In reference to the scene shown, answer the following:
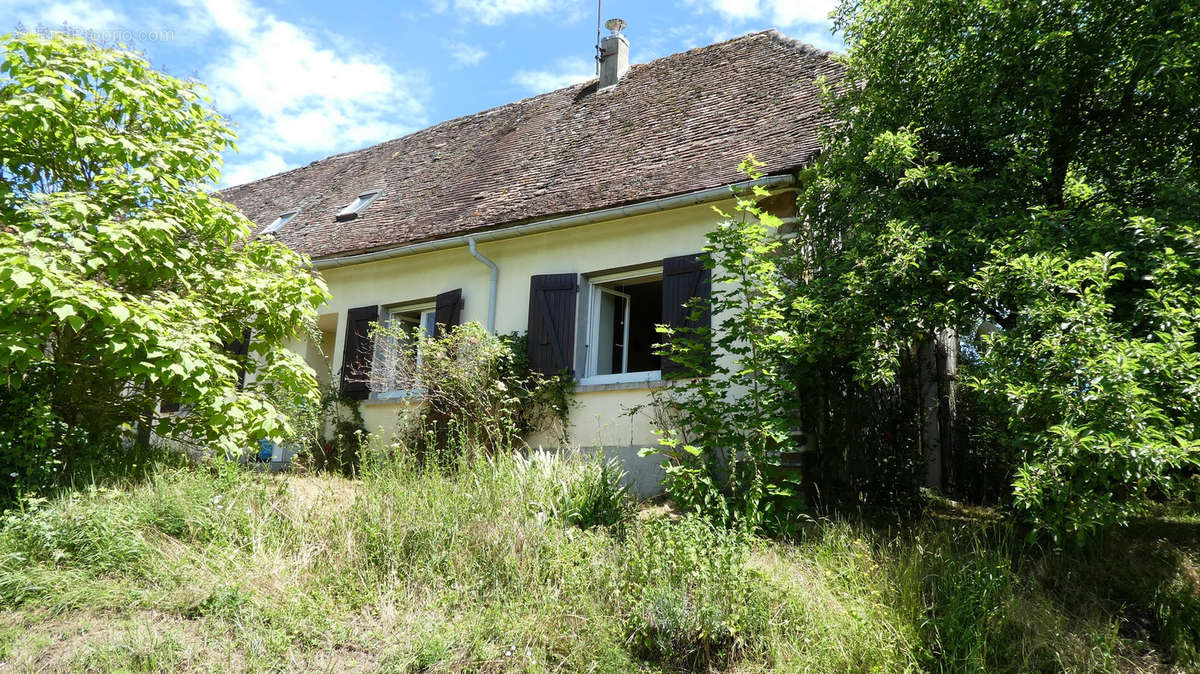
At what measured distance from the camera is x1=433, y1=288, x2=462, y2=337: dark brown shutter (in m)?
9.69

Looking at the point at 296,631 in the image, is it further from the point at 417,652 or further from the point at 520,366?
the point at 520,366

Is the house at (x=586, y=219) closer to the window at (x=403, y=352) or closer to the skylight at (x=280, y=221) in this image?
the window at (x=403, y=352)

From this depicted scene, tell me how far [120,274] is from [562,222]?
432 cm

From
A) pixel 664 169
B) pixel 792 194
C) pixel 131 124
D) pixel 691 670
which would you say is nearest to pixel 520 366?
pixel 664 169

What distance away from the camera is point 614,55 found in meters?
12.5

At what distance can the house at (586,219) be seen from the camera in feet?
27.3

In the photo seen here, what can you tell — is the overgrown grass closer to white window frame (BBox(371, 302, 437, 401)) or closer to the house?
the house

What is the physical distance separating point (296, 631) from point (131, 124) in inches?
181

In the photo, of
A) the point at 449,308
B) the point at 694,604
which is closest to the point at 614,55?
the point at 449,308

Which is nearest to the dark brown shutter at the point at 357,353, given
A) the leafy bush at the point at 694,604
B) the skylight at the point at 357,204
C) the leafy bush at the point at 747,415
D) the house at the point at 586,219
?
the house at the point at 586,219

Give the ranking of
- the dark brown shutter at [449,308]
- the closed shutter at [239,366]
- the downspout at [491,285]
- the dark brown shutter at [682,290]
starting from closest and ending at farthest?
the closed shutter at [239,366], the dark brown shutter at [682,290], the downspout at [491,285], the dark brown shutter at [449,308]

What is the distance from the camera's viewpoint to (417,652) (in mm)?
4301

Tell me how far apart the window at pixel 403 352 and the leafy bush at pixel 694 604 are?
4.53m

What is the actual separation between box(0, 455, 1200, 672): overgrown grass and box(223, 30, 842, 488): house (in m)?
2.89
